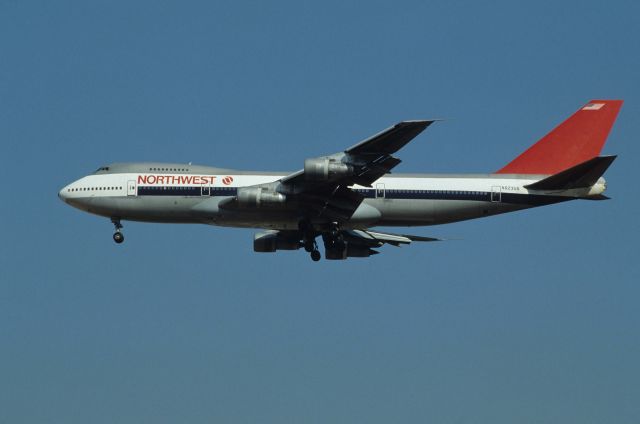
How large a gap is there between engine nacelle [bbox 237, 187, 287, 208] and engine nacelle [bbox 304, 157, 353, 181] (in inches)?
119

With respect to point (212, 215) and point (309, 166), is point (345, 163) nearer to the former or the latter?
point (309, 166)

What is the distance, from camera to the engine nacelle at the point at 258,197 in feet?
184

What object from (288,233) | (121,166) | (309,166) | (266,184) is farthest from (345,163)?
(121,166)

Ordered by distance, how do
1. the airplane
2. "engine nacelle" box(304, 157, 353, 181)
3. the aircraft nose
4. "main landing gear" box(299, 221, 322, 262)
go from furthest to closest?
the aircraft nose < "main landing gear" box(299, 221, 322, 262) < the airplane < "engine nacelle" box(304, 157, 353, 181)

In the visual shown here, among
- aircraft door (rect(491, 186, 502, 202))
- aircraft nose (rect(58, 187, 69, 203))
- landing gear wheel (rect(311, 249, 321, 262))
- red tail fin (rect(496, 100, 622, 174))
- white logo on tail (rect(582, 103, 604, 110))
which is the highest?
white logo on tail (rect(582, 103, 604, 110))

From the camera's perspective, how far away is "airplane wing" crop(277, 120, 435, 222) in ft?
171

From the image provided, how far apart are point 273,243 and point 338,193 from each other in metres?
8.25

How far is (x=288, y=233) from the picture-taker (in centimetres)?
6369

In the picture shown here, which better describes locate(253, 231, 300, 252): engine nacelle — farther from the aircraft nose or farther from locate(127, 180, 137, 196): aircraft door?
the aircraft nose

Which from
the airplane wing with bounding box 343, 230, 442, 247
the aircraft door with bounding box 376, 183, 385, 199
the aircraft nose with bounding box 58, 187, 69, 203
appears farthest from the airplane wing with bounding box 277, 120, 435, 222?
the aircraft nose with bounding box 58, 187, 69, 203

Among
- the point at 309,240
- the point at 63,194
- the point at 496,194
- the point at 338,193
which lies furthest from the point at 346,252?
the point at 63,194

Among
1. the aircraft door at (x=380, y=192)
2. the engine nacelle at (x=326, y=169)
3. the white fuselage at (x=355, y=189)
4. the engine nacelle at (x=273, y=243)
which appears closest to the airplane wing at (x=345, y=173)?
the engine nacelle at (x=326, y=169)

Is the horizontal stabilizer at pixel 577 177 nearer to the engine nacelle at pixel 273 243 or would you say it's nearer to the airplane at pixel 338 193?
the airplane at pixel 338 193

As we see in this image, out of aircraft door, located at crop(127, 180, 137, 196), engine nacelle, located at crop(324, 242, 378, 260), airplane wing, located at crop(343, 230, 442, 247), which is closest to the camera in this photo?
engine nacelle, located at crop(324, 242, 378, 260)
